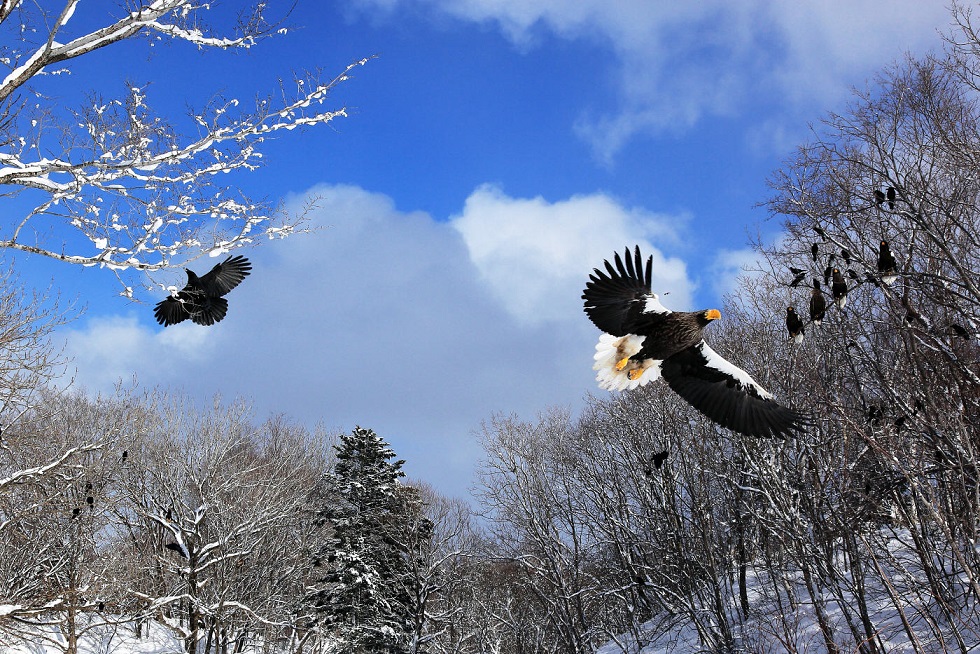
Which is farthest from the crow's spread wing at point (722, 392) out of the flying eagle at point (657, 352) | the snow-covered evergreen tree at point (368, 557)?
the snow-covered evergreen tree at point (368, 557)

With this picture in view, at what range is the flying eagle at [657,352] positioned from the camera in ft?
19.2

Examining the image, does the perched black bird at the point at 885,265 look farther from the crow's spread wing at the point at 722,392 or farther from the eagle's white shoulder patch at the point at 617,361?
the eagle's white shoulder patch at the point at 617,361

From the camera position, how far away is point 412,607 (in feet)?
58.2

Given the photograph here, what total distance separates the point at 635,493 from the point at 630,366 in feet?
44.6

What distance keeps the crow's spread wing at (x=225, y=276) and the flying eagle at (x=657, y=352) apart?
15.1ft

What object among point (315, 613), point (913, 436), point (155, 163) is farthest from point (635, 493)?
point (155, 163)

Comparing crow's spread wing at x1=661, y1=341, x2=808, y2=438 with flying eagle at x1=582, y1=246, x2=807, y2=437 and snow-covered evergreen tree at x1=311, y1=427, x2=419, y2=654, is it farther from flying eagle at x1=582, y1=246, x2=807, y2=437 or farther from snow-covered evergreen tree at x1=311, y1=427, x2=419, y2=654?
snow-covered evergreen tree at x1=311, y1=427, x2=419, y2=654

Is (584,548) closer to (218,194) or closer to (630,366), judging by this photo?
(630,366)

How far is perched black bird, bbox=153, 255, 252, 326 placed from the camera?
302 inches

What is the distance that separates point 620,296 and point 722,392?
4.49ft

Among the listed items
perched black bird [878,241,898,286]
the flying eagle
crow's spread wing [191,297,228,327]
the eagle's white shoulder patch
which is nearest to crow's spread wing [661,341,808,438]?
the flying eagle

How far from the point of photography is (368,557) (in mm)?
18125

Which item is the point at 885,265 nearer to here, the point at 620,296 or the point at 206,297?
the point at 620,296

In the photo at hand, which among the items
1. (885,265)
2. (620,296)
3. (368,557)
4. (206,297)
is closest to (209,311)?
(206,297)
